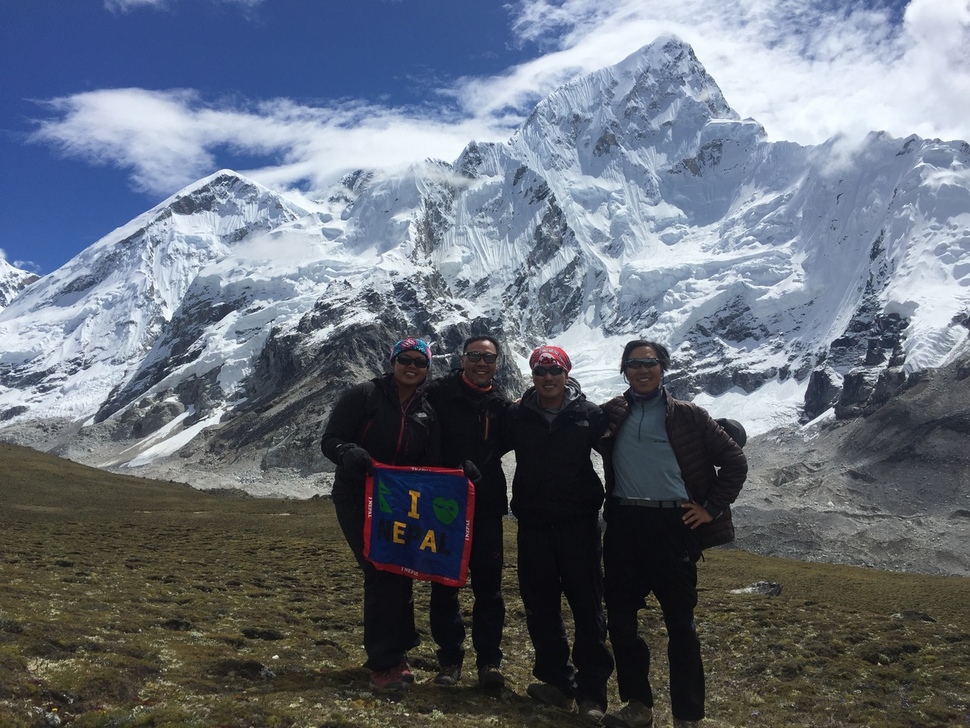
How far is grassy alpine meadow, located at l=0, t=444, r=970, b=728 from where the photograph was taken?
6.98 meters

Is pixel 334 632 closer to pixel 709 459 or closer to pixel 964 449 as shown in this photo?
pixel 709 459

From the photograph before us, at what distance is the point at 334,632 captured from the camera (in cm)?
1160

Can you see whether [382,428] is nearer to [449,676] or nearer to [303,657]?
[449,676]

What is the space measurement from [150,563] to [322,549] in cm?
763

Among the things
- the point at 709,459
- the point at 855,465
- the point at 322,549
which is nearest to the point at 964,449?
the point at 855,465

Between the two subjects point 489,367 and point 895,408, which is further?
point 895,408

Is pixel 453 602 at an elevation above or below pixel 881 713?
above

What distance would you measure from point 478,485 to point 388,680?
2.43m

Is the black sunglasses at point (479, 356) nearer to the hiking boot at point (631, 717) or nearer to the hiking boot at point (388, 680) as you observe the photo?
the hiking boot at point (388, 680)

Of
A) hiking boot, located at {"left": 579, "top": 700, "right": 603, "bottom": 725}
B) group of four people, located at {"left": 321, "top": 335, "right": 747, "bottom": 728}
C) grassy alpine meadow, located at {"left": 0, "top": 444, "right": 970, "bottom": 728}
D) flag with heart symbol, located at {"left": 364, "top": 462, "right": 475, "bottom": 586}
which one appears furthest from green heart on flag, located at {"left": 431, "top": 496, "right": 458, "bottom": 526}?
hiking boot, located at {"left": 579, "top": 700, "right": 603, "bottom": 725}

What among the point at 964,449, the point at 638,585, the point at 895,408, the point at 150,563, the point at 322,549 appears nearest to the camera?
the point at 638,585

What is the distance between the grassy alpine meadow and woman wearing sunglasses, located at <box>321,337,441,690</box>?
923mm

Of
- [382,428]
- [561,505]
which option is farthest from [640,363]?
[382,428]

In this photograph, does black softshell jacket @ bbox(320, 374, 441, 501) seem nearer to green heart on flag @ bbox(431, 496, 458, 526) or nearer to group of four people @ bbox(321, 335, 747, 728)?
group of four people @ bbox(321, 335, 747, 728)
